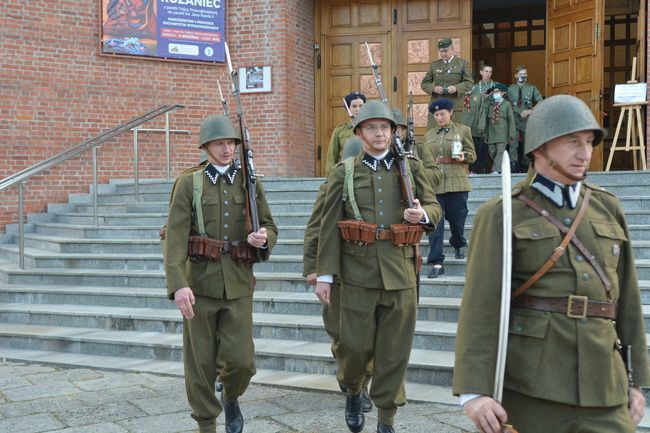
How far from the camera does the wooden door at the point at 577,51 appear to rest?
486 inches

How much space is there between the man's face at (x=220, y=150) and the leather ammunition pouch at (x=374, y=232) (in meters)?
0.85

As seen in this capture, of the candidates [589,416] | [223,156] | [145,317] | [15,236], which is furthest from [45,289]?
[589,416]

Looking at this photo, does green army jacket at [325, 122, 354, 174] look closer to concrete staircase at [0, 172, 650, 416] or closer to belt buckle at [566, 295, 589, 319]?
concrete staircase at [0, 172, 650, 416]

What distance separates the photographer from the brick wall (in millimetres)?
12078

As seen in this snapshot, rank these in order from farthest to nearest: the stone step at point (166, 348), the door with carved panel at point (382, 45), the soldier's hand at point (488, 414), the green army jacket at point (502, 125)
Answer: the door with carved panel at point (382, 45)
the green army jacket at point (502, 125)
the stone step at point (166, 348)
the soldier's hand at point (488, 414)

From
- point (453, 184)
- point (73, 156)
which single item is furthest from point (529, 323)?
point (73, 156)

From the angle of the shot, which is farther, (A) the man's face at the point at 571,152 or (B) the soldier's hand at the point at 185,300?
(B) the soldier's hand at the point at 185,300

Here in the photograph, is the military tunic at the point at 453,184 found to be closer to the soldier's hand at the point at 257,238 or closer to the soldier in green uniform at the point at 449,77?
the soldier in green uniform at the point at 449,77

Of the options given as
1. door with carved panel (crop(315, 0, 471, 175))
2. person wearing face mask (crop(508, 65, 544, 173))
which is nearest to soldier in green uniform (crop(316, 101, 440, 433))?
Answer: person wearing face mask (crop(508, 65, 544, 173))

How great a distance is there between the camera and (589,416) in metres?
2.42

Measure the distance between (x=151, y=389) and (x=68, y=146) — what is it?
739 centimetres

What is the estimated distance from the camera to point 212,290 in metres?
4.64

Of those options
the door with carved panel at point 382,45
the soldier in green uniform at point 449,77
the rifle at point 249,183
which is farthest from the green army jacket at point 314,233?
the door with carved panel at point 382,45

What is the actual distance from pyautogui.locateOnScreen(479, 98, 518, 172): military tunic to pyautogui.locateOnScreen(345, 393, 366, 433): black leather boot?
7.28 metres
